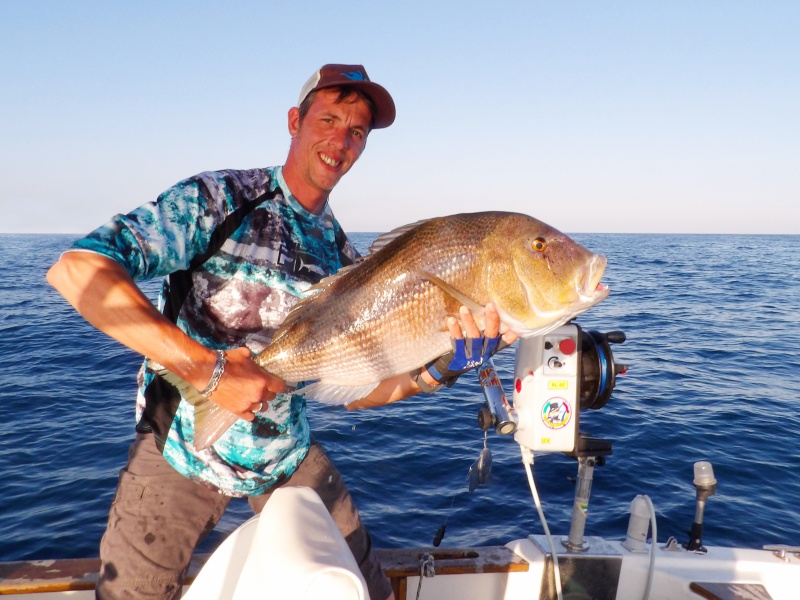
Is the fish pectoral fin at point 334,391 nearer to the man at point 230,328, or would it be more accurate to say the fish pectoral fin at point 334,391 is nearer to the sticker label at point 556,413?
the man at point 230,328

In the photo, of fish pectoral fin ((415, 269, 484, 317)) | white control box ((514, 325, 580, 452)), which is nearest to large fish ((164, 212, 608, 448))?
fish pectoral fin ((415, 269, 484, 317))

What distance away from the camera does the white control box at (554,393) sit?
131 inches

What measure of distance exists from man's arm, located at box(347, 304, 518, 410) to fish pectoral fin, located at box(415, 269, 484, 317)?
0.10 ft

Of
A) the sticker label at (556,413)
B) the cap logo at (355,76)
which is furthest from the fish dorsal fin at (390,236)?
the sticker label at (556,413)

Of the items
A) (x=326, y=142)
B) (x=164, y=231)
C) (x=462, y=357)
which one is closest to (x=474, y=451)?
(x=462, y=357)

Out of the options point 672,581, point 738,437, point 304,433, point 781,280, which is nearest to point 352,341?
point 304,433

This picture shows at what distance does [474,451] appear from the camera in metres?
8.28

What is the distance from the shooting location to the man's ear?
324 cm

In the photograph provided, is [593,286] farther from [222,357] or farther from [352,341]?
[222,357]

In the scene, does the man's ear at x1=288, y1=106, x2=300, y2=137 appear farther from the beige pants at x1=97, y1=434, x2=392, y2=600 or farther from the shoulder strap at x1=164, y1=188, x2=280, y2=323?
the beige pants at x1=97, y1=434, x2=392, y2=600

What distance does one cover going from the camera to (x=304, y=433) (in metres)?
3.15

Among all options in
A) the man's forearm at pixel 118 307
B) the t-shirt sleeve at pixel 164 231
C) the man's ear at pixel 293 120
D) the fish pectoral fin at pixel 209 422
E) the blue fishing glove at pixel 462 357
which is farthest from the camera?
the man's ear at pixel 293 120

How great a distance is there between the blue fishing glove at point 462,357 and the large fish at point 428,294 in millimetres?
81

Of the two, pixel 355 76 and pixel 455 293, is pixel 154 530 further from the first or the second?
pixel 355 76
